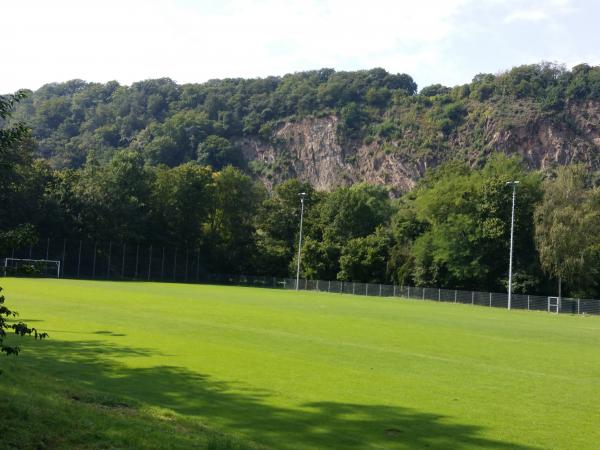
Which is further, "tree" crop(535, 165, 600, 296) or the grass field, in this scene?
"tree" crop(535, 165, 600, 296)

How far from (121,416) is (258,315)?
2156 cm

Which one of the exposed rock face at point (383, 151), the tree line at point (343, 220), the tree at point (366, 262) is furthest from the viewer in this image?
the exposed rock face at point (383, 151)

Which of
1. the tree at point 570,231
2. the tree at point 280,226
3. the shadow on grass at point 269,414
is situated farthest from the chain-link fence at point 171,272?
the shadow on grass at point 269,414

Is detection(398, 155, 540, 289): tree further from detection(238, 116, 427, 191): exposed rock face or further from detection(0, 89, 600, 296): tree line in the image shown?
detection(238, 116, 427, 191): exposed rock face

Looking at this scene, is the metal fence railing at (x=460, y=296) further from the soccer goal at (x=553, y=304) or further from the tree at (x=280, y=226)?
the tree at (x=280, y=226)

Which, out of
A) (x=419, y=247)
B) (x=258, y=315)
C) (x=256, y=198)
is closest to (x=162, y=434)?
(x=258, y=315)

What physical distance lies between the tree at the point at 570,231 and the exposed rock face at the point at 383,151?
→ 69993 mm

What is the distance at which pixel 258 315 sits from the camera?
98.7 feet

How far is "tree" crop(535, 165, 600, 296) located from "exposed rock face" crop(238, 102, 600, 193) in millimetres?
→ 69993

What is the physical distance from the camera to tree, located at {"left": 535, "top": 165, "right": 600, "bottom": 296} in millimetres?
60406

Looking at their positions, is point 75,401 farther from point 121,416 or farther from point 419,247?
point 419,247

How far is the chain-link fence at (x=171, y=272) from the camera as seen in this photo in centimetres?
6347

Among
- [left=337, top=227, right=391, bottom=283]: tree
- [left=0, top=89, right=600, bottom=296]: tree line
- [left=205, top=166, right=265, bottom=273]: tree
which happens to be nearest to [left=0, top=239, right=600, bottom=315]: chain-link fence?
[left=0, top=89, right=600, bottom=296]: tree line

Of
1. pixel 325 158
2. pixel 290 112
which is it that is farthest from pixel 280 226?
pixel 290 112
